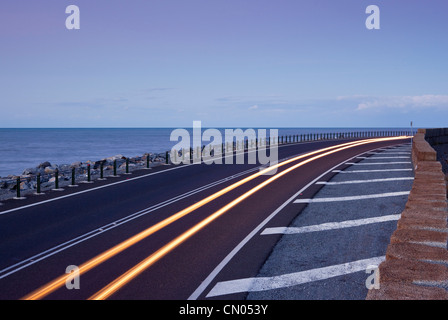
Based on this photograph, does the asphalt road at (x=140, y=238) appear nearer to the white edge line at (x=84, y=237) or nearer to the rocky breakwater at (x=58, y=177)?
the white edge line at (x=84, y=237)

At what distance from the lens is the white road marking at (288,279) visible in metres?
8.52

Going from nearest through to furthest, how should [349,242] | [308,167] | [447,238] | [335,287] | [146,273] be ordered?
[447,238] → [335,287] → [146,273] → [349,242] → [308,167]

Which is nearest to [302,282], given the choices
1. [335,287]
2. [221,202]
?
[335,287]

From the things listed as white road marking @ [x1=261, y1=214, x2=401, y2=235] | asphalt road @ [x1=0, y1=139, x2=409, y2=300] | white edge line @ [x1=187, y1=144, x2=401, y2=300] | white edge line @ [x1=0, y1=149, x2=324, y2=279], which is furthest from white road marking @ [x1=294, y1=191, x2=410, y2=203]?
white edge line @ [x1=0, y1=149, x2=324, y2=279]

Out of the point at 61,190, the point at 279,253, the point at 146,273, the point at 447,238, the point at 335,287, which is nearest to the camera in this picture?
the point at 447,238

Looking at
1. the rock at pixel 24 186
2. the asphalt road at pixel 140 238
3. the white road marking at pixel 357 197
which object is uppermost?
the white road marking at pixel 357 197

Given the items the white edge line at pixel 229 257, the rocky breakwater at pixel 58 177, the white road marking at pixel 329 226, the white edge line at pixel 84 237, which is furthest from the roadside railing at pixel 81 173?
the white road marking at pixel 329 226

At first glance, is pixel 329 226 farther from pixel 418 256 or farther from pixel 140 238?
pixel 418 256

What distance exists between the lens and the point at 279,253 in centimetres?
1078

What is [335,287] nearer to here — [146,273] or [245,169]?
[146,273]

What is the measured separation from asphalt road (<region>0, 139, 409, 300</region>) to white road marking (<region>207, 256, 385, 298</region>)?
0.89 feet

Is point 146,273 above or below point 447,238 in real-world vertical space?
below

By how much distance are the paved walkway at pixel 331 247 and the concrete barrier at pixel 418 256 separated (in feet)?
5.98
